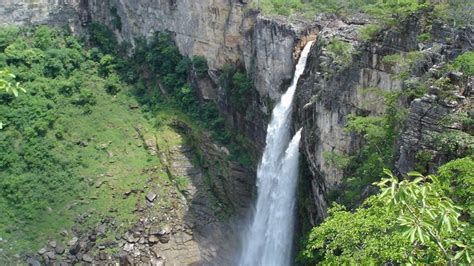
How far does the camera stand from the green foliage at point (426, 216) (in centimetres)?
808

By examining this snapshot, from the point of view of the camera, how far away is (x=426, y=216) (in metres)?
8.51

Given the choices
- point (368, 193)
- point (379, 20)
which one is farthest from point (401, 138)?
point (379, 20)

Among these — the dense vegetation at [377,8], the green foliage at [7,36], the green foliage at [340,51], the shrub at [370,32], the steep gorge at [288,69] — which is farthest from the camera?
the green foliage at [7,36]

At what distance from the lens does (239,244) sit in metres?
31.9

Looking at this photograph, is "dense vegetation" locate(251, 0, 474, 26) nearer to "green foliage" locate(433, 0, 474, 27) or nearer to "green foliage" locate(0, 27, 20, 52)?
"green foliage" locate(433, 0, 474, 27)

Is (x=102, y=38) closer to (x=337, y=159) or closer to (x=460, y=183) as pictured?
(x=337, y=159)

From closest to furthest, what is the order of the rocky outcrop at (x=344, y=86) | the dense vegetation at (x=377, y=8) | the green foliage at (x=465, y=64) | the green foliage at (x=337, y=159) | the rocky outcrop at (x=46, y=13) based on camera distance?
1. the green foliage at (x=465, y=64)
2. the rocky outcrop at (x=344, y=86)
3. the dense vegetation at (x=377, y=8)
4. the green foliage at (x=337, y=159)
5. the rocky outcrop at (x=46, y=13)

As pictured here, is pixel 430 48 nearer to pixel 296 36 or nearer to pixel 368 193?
pixel 368 193

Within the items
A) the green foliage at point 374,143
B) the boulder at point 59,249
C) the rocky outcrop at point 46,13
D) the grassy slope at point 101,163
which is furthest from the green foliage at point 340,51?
the rocky outcrop at point 46,13

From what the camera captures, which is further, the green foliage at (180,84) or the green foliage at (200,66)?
the green foliage at (200,66)

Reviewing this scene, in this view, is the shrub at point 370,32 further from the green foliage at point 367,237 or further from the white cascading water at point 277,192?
the green foliage at point 367,237

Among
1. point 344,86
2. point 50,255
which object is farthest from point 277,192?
point 50,255

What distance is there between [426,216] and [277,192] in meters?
→ 18.8

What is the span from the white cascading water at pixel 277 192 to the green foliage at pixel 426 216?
16914 millimetres
